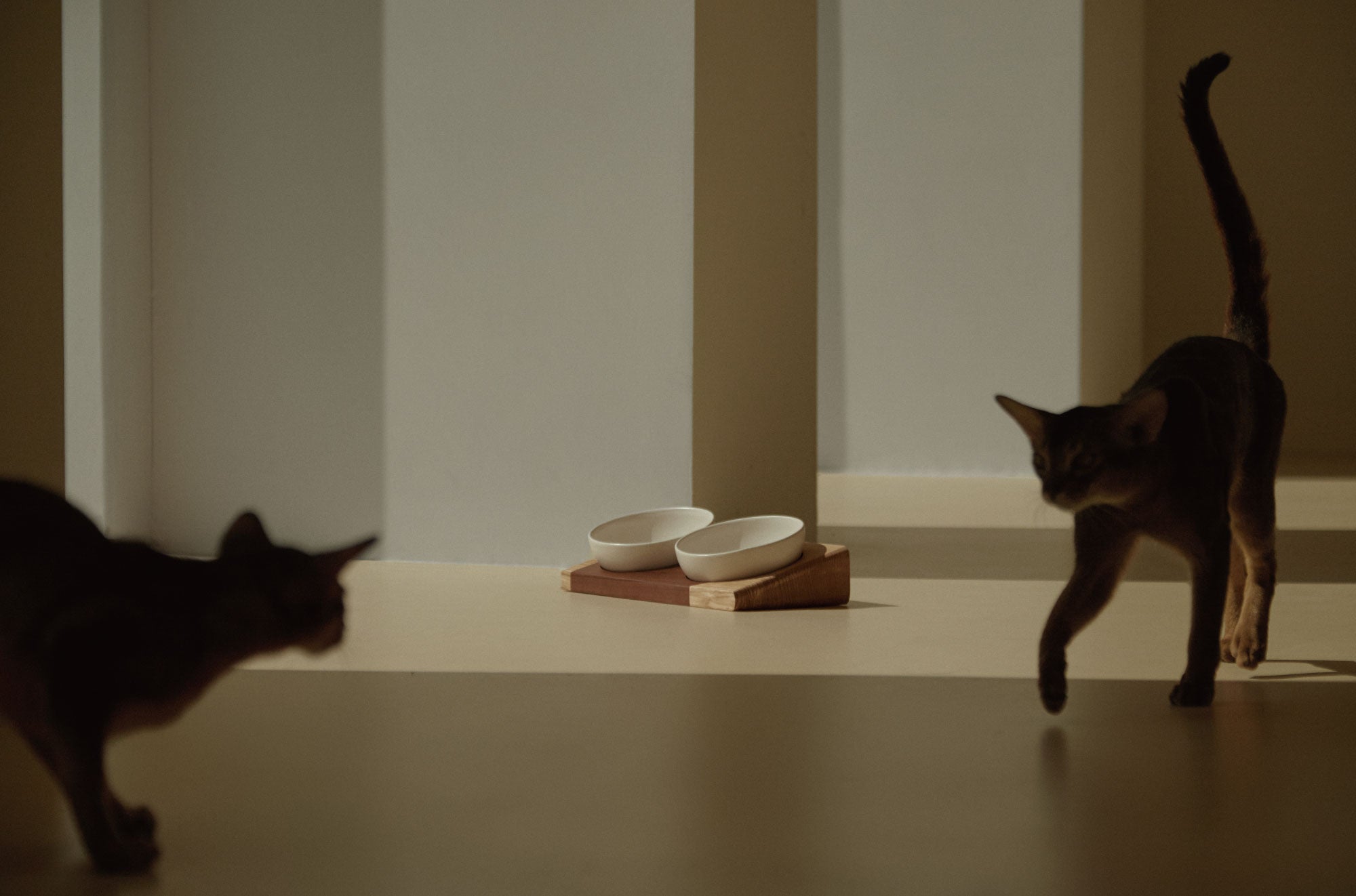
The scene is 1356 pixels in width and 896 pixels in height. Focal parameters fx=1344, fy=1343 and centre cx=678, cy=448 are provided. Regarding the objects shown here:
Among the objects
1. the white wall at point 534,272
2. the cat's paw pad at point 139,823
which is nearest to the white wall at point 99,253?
the white wall at point 534,272

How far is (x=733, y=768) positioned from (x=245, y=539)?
79cm

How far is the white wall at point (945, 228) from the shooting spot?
20.4 feet

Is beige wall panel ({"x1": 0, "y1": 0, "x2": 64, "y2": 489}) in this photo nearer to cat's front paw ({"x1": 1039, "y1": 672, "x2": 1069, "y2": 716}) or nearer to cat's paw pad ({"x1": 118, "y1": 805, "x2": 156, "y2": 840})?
cat's paw pad ({"x1": 118, "y1": 805, "x2": 156, "y2": 840})

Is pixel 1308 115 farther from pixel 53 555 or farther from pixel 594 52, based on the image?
pixel 53 555

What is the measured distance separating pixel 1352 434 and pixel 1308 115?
1.95m

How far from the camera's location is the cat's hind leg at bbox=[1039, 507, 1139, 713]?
7.00 ft

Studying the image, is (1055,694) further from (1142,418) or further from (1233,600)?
(1233,600)

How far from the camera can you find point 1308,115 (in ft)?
26.6

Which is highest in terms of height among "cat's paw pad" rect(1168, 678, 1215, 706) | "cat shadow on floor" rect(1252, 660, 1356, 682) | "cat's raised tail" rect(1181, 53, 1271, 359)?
"cat's raised tail" rect(1181, 53, 1271, 359)

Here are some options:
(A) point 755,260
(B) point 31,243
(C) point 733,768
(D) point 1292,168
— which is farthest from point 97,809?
(D) point 1292,168

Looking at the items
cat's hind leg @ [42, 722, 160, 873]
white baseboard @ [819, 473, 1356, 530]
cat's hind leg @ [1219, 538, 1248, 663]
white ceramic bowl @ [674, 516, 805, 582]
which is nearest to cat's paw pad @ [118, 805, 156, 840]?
cat's hind leg @ [42, 722, 160, 873]

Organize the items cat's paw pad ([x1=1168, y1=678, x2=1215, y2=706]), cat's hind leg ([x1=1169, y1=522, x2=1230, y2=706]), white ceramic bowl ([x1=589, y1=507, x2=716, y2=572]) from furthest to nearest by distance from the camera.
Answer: white ceramic bowl ([x1=589, y1=507, x2=716, y2=572]), cat's paw pad ([x1=1168, y1=678, x2=1215, y2=706]), cat's hind leg ([x1=1169, y1=522, x2=1230, y2=706])

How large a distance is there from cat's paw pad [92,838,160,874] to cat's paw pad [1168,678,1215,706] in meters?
1.60

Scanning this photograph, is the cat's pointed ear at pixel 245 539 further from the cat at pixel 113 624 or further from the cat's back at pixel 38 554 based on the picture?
the cat's back at pixel 38 554
